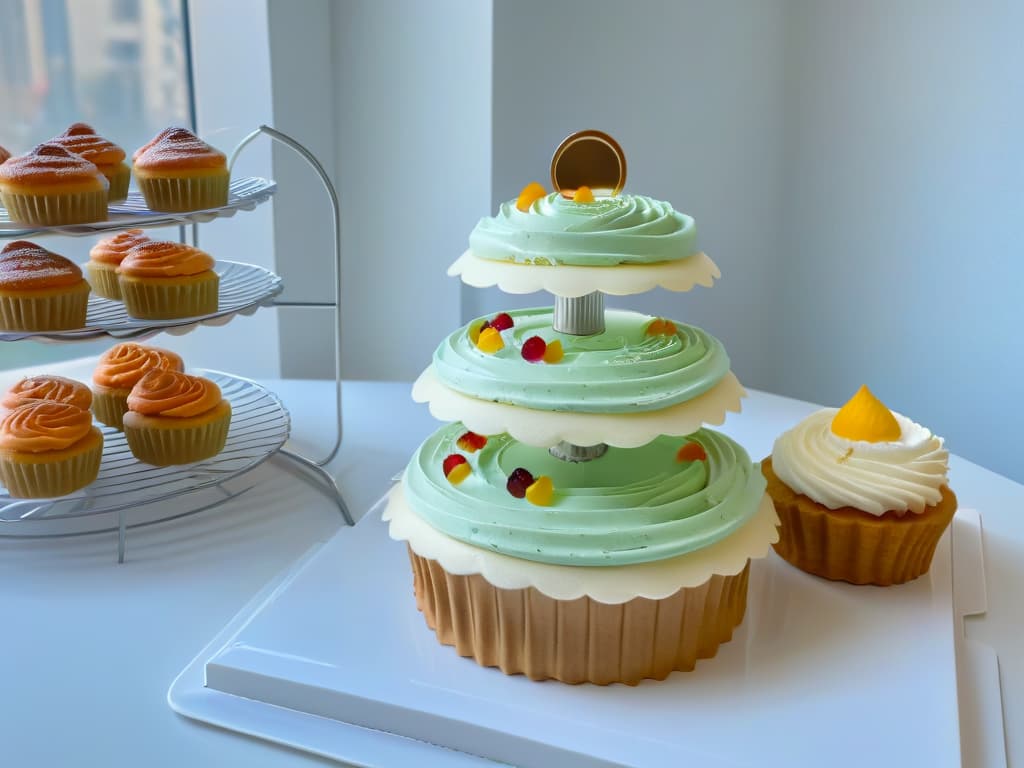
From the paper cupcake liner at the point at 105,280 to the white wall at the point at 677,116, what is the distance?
894 mm

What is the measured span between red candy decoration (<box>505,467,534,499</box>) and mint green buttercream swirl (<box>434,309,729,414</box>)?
0.27ft

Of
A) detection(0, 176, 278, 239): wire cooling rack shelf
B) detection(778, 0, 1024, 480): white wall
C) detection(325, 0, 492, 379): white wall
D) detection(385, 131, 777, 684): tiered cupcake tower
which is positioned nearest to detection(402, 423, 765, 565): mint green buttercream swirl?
detection(385, 131, 777, 684): tiered cupcake tower

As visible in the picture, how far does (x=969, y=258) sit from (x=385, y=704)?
1.93 meters

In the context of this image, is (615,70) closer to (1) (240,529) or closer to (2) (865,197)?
(2) (865,197)

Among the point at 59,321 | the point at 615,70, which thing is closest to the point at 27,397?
the point at 59,321

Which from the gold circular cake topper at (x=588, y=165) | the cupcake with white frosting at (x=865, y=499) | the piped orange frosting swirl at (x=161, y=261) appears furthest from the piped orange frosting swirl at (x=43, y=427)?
the cupcake with white frosting at (x=865, y=499)

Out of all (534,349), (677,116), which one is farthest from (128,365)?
(677,116)

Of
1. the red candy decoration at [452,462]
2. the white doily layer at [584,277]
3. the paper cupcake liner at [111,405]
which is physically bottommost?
the paper cupcake liner at [111,405]

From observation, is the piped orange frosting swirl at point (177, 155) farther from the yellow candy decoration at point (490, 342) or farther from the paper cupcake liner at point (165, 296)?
the yellow candy decoration at point (490, 342)

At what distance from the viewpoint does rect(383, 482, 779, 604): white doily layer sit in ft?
3.27

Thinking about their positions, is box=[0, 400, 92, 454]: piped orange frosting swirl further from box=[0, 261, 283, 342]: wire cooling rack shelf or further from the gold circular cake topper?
the gold circular cake topper

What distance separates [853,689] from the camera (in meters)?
1.02

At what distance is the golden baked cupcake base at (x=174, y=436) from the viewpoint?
149 centimetres

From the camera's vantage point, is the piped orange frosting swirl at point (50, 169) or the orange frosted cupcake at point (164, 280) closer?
the piped orange frosting swirl at point (50, 169)
